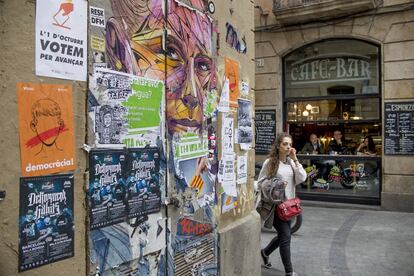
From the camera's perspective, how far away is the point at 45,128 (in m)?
2.53

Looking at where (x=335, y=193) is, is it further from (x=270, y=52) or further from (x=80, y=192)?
(x=80, y=192)

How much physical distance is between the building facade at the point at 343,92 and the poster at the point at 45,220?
959 cm

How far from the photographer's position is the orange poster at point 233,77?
488 cm

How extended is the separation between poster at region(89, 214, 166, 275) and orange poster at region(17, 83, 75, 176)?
1.85 feet

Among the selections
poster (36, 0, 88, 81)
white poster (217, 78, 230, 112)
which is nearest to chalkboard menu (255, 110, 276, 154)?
white poster (217, 78, 230, 112)

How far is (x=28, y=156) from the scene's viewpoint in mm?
2428

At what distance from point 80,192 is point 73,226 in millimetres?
209

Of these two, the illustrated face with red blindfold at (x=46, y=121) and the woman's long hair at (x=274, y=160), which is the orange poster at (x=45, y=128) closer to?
the illustrated face with red blindfold at (x=46, y=121)

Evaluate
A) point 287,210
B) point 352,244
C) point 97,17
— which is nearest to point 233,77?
point 287,210

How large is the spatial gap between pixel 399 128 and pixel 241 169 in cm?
683

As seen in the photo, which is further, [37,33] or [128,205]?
[128,205]

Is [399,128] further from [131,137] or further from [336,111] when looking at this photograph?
[131,137]

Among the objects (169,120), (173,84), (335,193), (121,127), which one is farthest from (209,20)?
(335,193)

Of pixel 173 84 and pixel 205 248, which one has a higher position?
pixel 173 84
